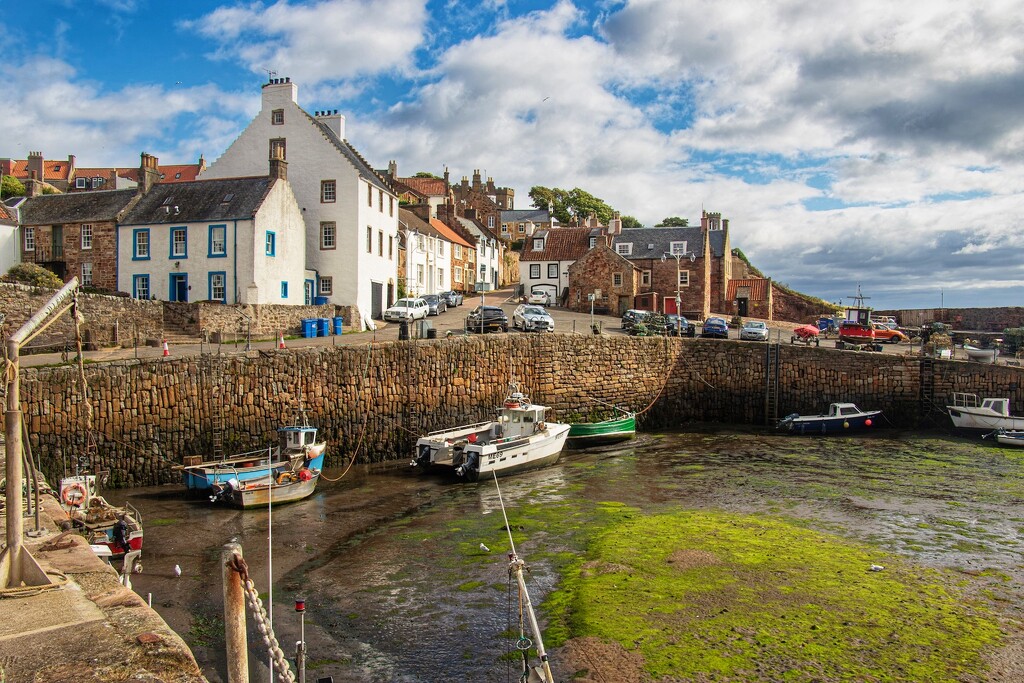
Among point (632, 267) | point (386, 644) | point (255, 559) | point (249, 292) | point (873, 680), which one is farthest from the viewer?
point (632, 267)

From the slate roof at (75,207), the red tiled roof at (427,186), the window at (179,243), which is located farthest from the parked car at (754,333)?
the red tiled roof at (427,186)

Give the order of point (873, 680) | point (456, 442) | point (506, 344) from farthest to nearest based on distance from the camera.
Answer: point (506, 344), point (456, 442), point (873, 680)

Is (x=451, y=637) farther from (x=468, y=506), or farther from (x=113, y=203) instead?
(x=113, y=203)

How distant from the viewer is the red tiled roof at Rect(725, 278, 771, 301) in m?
58.9

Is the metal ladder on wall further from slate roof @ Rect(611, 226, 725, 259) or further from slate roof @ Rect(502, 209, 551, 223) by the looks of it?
slate roof @ Rect(502, 209, 551, 223)

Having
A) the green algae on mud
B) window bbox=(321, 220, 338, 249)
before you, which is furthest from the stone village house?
the green algae on mud

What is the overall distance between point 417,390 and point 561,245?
35864 mm

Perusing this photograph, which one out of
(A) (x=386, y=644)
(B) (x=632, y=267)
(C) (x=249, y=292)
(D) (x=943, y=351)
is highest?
(B) (x=632, y=267)

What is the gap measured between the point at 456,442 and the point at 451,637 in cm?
1374

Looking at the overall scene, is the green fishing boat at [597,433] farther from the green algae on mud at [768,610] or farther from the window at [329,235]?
the window at [329,235]

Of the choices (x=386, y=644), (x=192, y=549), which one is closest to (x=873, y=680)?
(x=386, y=644)

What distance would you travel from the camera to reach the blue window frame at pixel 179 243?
117ft

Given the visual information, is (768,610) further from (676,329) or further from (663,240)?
(663,240)

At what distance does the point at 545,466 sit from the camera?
26.9 meters
